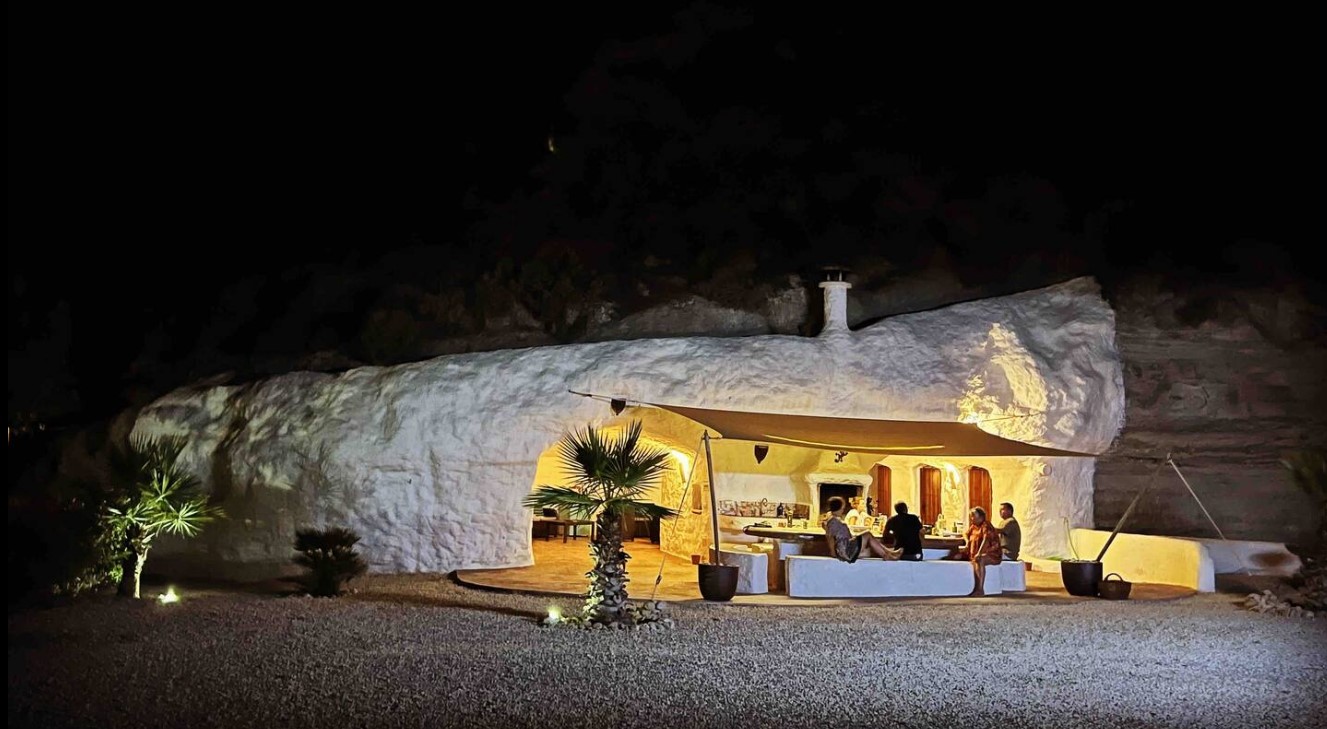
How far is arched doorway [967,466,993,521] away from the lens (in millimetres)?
16203

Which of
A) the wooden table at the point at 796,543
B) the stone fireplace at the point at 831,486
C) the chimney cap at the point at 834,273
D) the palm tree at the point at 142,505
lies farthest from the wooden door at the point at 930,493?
the palm tree at the point at 142,505

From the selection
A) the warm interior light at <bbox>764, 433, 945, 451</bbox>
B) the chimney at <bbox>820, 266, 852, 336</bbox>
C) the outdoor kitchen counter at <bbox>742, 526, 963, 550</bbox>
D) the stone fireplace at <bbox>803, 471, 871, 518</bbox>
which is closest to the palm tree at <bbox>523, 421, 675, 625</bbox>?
the warm interior light at <bbox>764, 433, 945, 451</bbox>

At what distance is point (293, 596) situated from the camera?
→ 424 inches

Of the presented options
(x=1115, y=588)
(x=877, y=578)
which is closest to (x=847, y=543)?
(x=877, y=578)

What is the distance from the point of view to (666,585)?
12000 mm

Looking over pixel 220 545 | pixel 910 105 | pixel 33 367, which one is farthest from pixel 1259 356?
pixel 33 367

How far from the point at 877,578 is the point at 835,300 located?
15.8 ft

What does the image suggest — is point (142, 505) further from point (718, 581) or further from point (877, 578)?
point (877, 578)

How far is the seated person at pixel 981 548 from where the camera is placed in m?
11.2

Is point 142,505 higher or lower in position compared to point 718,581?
higher

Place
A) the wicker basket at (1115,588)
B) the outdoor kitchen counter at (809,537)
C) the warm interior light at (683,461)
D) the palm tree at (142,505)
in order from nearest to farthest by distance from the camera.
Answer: the palm tree at (142,505)
the wicker basket at (1115,588)
the outdoor kitchen counter at (809,537)
the warm interior light at (683,461)

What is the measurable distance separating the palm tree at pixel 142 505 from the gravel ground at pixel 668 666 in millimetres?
601

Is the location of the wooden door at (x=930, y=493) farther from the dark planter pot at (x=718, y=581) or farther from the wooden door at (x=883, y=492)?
the dark planter pot at (x=718, y=581)

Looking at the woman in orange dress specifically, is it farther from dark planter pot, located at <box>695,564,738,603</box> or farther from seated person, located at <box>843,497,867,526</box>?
seated person, located at <box>843,497,867,526</box>
